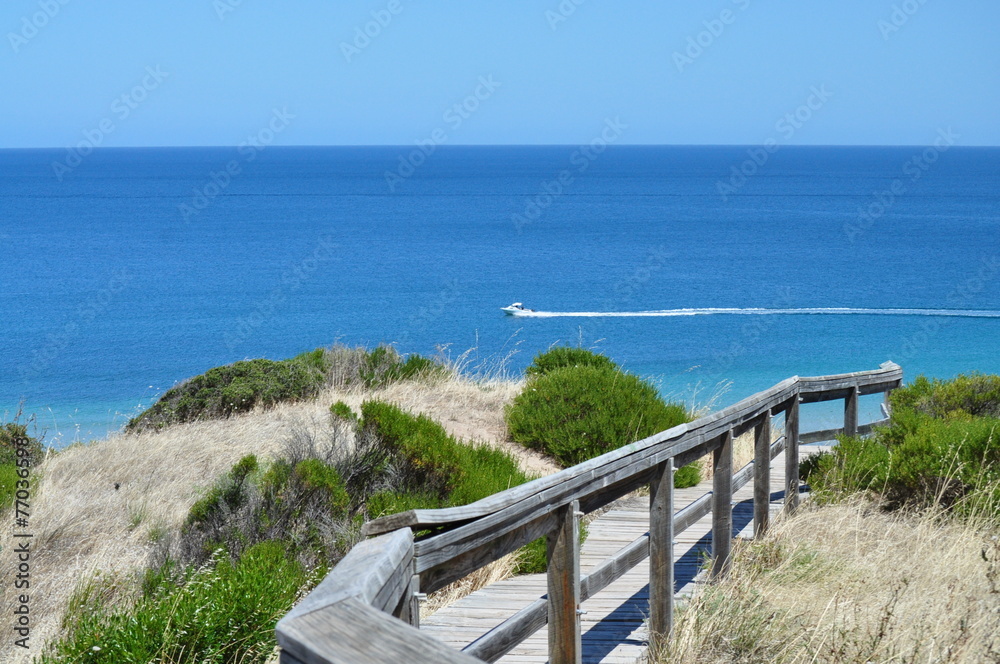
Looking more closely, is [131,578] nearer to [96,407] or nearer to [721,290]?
[96,407]

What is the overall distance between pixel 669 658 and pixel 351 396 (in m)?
8.52

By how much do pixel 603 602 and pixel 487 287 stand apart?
43.9 meters

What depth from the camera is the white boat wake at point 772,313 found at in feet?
132

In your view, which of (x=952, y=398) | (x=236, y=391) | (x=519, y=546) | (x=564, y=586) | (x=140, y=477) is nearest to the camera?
(x=519, y=546)

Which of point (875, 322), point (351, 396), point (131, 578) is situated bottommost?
point (131, 578)

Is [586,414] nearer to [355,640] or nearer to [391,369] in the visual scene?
[391,369]

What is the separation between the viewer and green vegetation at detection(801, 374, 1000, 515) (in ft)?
20.7

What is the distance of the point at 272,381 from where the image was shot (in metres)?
12.7

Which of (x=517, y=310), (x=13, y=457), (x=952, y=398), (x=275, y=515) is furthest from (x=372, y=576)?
(x=517, y=310)

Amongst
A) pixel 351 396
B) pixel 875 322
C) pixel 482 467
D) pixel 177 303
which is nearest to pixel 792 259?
pixel 875 322

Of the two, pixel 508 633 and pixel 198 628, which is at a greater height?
pixel 508 633

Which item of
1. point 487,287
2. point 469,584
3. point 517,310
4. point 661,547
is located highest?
point 487,287

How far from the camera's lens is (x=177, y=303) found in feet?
143

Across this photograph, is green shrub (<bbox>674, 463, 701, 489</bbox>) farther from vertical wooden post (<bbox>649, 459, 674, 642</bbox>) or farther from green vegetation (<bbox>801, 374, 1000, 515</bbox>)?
vertical wooden post (<bbox>649, 459, 674, 642</bbox>)
